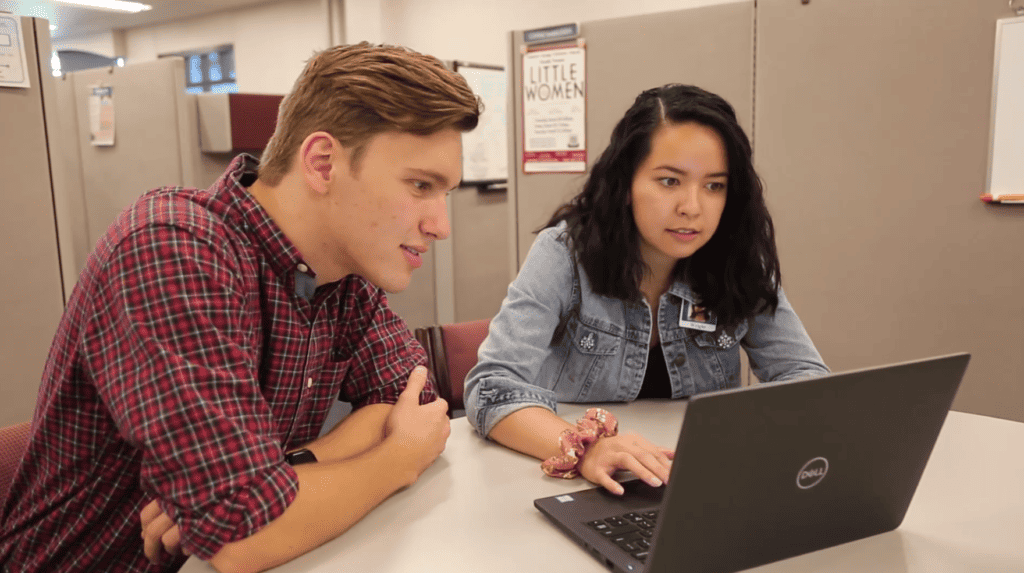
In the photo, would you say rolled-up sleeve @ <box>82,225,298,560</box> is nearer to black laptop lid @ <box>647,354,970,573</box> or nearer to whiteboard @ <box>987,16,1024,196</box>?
black laptop lid @ <box>647,354,970,573</box>

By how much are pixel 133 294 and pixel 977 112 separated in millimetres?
1893

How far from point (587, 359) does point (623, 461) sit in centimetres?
49

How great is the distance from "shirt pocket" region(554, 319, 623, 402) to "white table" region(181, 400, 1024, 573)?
1.12 feet

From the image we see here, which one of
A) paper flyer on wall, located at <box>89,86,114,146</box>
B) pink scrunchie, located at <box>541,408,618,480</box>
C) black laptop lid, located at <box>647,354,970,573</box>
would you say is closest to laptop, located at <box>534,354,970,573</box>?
black laptop lid, located at <box>647,354,970,573</box>

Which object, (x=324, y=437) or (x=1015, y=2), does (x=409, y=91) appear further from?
(x=1015, y=2)

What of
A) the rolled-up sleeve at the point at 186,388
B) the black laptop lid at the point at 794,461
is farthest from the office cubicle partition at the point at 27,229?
the black laptop lid at the point at 794,461

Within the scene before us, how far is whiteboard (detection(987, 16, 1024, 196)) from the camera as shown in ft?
5.53

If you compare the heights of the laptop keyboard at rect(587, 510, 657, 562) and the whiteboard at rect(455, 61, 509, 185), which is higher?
the whiteboard at rect(455, 61, 509, 185)

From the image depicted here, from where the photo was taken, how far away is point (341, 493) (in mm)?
815

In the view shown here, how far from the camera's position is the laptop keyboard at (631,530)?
0.75 metres

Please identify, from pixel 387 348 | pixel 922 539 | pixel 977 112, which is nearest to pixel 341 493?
pixel 387 348

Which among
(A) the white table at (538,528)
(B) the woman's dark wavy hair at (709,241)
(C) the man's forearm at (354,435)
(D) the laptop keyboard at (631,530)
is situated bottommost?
(A) the white table at (538,528)

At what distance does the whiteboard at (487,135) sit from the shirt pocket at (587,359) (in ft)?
7.25

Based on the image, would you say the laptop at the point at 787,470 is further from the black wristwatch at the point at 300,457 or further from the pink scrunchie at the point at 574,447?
the black wristwatch at the point at 300,457
